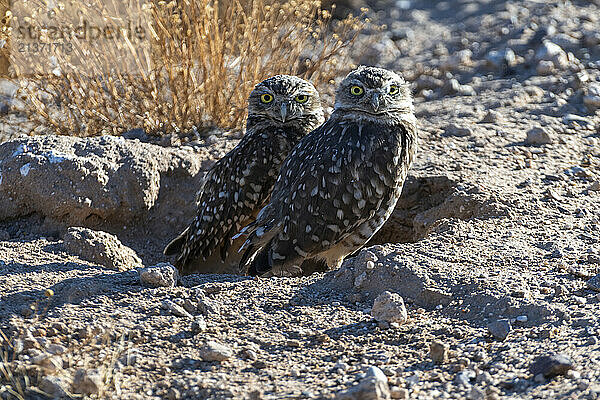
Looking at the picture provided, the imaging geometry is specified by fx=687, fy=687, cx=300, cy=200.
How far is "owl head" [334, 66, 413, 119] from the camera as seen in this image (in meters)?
4.85

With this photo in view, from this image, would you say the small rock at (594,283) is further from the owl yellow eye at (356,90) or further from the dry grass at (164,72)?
the dry grass at (164,72)

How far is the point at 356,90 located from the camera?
4.91 m

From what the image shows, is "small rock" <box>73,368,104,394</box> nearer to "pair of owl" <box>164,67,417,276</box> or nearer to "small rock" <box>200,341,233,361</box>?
"small rock" <box>200,341,233,361</box>

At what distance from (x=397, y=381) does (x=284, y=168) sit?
2.31 meters

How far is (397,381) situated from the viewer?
3.06 meters

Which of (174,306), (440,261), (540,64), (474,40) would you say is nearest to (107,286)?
(174,306)

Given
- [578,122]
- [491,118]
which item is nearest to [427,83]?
[491,118]

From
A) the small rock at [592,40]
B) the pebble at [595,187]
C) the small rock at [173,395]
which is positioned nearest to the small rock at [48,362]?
the small rock at [173,395]

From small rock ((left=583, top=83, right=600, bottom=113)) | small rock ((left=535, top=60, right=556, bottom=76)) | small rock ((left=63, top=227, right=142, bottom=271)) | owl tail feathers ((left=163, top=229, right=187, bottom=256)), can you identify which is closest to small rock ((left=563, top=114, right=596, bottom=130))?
small rock ((left=583, top=83, right=600, bottom=113))

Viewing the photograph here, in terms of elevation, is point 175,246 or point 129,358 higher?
point 129,358

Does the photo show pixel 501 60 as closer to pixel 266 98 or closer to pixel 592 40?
pixel 592 40

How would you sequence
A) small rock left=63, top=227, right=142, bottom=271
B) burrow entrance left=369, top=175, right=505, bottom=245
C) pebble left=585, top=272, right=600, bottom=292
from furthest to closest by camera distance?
burrow entrance left=369, top=175, right=505, bottom=245 < small rock left=63, top=227, right=142, bottom=271 < pebble left=585, top=272, right=600, bottom=292

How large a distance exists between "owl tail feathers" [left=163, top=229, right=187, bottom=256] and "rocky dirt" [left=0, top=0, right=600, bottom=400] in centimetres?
29

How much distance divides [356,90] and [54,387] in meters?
2.90
